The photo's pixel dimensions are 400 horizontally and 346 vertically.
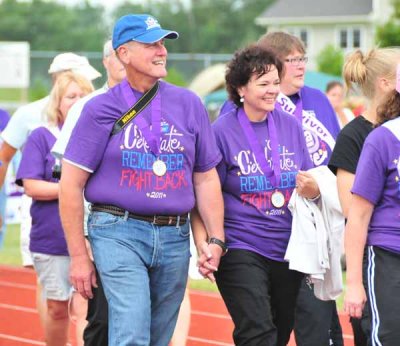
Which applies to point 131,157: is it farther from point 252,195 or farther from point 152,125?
point 252,195

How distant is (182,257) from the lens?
574cm

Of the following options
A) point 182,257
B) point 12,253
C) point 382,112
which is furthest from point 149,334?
point 12,253

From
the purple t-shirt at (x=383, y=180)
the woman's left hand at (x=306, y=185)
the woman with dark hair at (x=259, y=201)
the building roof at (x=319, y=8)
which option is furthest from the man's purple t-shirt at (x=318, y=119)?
the building roof at (x=319, y=8)

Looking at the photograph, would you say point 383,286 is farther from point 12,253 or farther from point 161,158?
point 12,253

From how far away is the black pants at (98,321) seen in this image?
5.78 meters

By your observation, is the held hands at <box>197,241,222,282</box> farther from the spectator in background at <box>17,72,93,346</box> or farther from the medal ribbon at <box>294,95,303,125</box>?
the spectator in background at <box>17,72,93,346</box>

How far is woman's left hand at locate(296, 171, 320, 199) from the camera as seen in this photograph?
5973 millimetres

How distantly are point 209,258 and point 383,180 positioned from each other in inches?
44.3

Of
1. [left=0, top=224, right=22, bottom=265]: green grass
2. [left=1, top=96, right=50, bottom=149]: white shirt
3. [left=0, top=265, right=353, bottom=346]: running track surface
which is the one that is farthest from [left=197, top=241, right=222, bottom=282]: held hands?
[left=0, top=224, right=22, bottom=265]: green grass

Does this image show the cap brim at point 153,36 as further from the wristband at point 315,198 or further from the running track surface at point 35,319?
the running track surface at point 35,319

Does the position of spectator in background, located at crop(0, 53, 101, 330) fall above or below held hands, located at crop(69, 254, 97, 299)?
above

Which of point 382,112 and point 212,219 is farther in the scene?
point 212,219

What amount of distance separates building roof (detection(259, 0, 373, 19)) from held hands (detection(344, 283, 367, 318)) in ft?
231

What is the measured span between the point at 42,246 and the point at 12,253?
30.2ft
